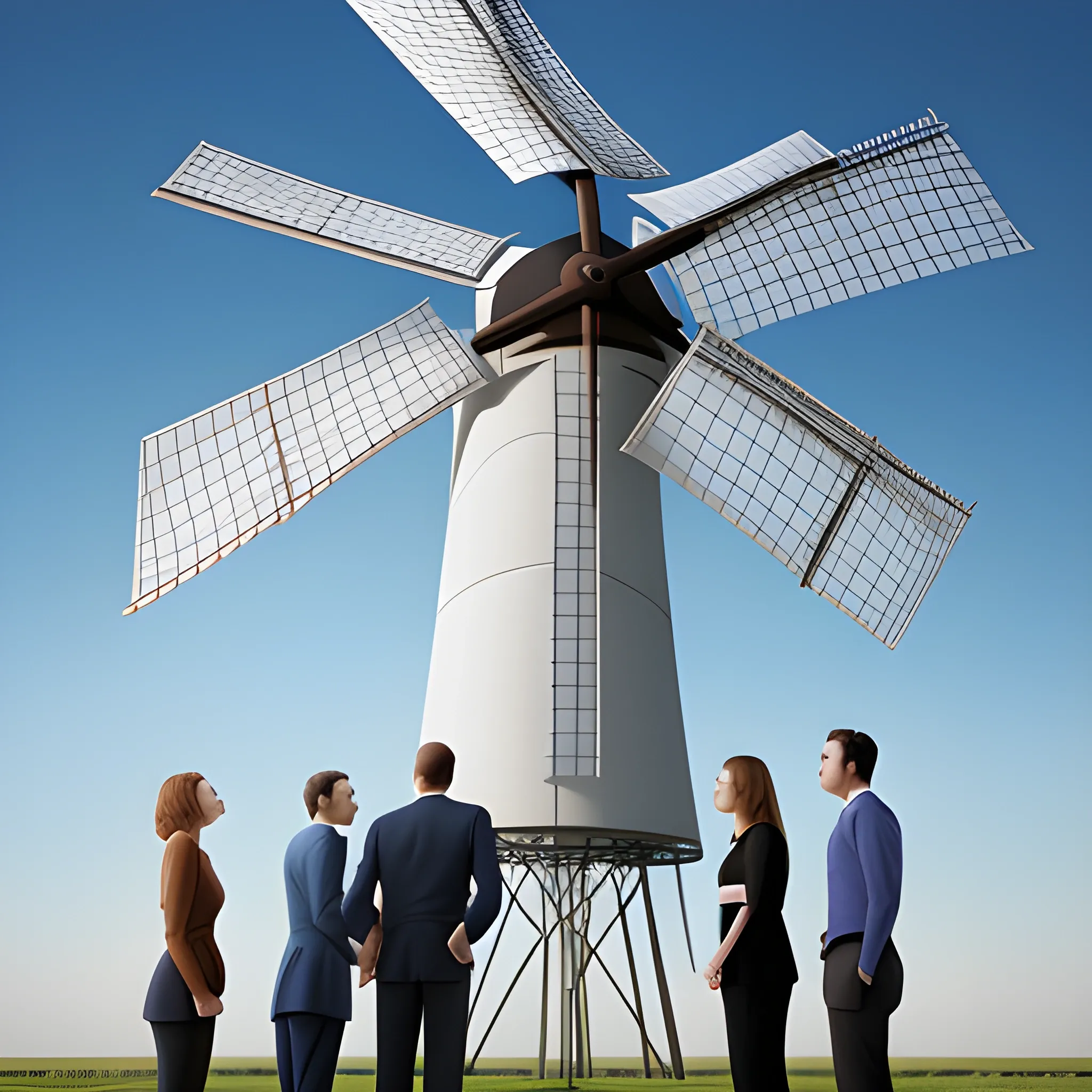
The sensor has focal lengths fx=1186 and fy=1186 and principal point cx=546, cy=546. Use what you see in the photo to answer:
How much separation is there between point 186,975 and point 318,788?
1.09m

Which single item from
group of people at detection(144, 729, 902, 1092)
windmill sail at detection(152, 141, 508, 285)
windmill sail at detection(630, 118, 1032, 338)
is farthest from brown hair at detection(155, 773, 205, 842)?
windmill sail at detection(630, 118, 1032, 338)

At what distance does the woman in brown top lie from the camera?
5168mm

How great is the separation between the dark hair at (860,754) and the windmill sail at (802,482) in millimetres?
5534

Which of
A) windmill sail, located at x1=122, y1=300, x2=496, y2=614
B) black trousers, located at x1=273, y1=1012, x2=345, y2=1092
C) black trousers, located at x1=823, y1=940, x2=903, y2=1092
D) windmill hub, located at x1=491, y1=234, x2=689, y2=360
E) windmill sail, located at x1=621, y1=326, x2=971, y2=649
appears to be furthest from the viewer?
windmill hub, located at x1=491, y1=234, x2=689, y2=360

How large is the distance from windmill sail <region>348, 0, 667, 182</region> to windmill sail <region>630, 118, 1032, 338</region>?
124 centimetres

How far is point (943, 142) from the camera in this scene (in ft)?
42.2

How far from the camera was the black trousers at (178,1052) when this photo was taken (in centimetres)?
517

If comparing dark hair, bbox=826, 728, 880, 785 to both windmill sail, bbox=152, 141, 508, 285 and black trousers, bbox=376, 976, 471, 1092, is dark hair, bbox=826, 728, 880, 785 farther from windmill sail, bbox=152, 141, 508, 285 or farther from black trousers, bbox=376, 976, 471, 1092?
windmill sail, bbox=152, 141, 508, 285

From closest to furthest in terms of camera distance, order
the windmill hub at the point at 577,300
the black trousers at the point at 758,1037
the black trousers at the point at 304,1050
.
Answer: the black trousers at the point at 758,1037, the black trousers at the point at 304,1050, the windmill hub at the point at 577,300

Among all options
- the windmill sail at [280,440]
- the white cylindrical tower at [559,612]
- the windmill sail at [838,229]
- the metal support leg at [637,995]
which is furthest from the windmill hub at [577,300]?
the metal support leg at [637,995]

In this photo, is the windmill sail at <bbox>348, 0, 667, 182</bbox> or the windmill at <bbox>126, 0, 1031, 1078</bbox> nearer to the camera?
the windmill at <bbox>126, 0, 1031, 1078</bbox>

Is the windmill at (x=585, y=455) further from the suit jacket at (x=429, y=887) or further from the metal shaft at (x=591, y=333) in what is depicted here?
the suit jacket at (x=429, y=887)

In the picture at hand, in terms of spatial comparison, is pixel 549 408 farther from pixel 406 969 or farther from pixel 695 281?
pixel 406 969

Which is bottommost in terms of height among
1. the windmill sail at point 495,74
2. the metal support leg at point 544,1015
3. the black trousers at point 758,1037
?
the metal support leg at point 544,1015
